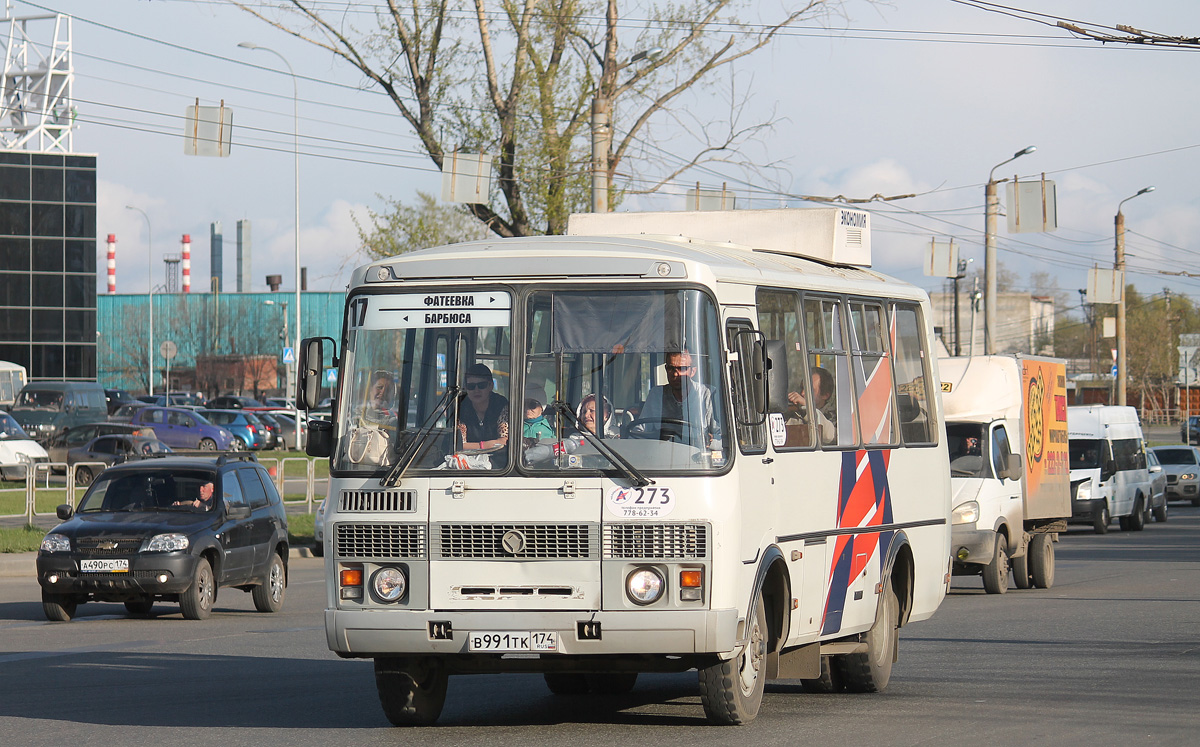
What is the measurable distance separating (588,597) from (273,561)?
34.7 ft

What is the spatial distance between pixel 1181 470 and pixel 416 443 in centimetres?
4052

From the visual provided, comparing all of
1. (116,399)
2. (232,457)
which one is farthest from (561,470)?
(116,399)

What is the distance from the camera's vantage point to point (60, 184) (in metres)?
66.1

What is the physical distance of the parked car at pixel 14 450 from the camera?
3731cm

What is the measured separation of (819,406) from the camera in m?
9.94

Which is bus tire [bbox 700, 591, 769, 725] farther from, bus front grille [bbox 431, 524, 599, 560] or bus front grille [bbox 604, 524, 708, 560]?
bus front grille [bbox 431, 524, 599, 560]

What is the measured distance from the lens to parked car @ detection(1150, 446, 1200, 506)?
4488 cm

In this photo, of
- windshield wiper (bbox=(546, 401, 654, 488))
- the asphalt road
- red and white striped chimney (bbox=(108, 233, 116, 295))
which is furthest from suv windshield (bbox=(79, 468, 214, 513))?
red and white striped chimney (bbox=(108, 233, 116, 295))

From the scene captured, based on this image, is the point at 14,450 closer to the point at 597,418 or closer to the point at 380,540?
the point at 380,540

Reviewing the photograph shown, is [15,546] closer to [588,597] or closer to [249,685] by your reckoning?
[249,685]

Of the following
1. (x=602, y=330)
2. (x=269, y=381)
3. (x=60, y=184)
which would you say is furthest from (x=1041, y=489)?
(x=269, y=381)

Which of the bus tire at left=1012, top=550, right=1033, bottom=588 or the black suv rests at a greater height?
the black suv

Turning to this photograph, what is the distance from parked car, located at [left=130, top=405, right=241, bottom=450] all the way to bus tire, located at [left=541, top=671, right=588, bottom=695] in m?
41.9

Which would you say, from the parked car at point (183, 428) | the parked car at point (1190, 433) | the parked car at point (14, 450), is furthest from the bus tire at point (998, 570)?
the parked car at point (1190, 433)
